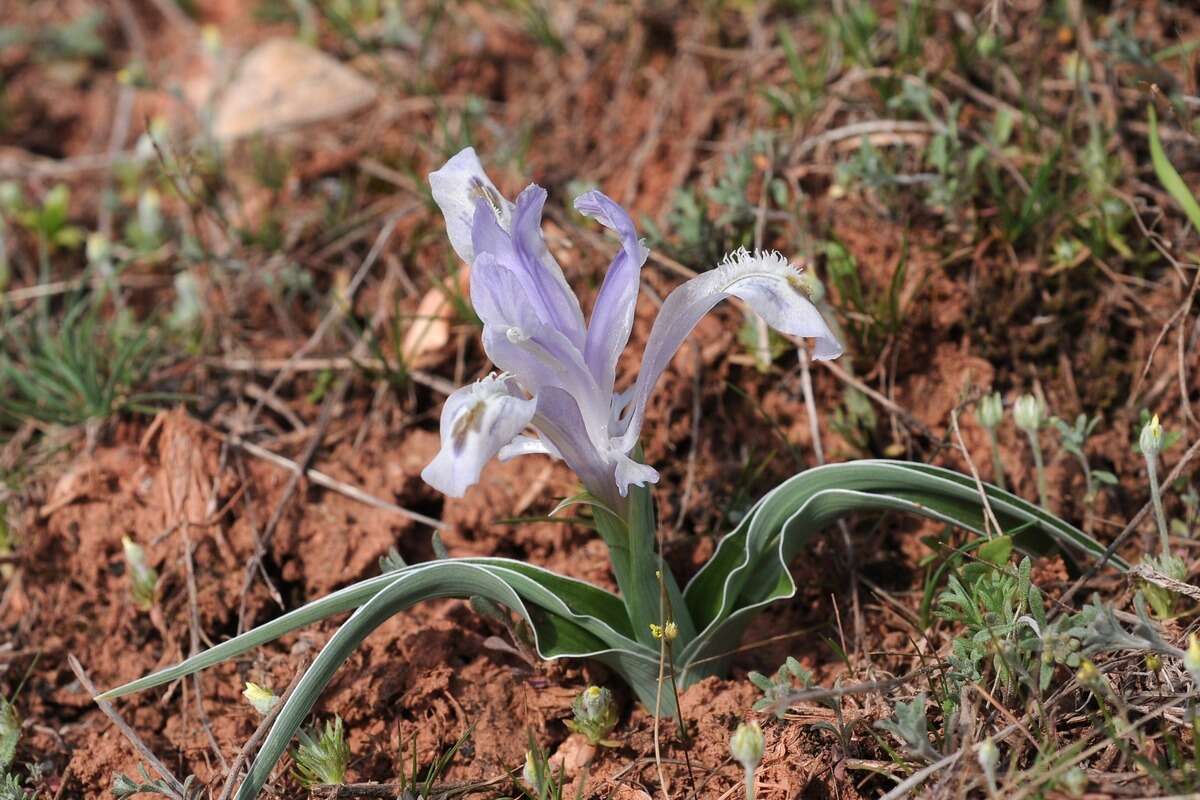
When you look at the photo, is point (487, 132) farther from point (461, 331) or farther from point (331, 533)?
point (331, 533)

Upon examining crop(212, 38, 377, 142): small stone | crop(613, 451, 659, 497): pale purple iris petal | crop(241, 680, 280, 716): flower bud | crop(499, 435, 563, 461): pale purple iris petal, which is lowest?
crop(241, 680, 280, 716): flower bud

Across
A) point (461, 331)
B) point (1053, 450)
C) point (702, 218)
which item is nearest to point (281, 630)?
point (461, 331)

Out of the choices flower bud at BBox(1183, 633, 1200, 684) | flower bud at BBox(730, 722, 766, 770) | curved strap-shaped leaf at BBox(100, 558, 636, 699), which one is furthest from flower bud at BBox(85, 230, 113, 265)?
flower bud at BBox(1183, 633, 1200, 684)

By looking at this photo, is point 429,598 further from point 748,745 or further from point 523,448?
point 748,745

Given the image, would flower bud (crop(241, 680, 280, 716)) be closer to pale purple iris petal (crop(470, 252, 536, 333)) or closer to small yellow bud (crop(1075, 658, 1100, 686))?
pale purple iris petal (crop(470, 252, 536, 333))

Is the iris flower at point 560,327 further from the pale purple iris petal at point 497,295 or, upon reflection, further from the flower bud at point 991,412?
the flower bud at point 991,412

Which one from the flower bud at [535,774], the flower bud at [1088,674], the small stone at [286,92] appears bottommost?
the flower bud at [535,774]

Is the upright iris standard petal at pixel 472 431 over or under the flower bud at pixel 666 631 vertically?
over

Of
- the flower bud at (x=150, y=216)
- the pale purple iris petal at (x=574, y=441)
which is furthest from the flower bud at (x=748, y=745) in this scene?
the flower bud at (x=150, y=216)
